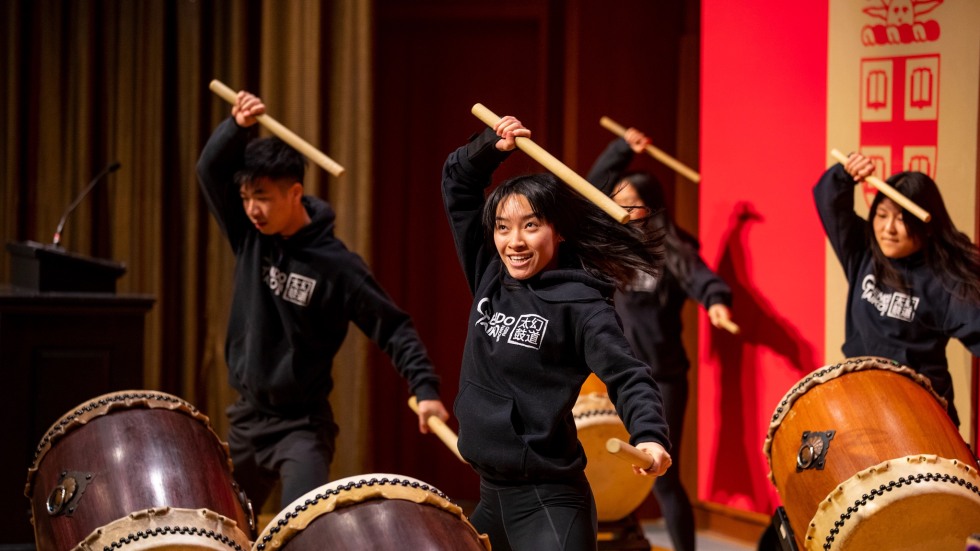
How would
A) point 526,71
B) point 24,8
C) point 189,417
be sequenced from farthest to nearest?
1. point 526,71
2. point 24,8
3. point 189,417

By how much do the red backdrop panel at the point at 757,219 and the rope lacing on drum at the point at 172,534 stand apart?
239cm

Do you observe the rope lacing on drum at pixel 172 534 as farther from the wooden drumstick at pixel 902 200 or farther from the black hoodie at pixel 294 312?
the wooden drumstick at pixel 902 200

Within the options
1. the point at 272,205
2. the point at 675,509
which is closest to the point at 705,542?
the point at 675,509

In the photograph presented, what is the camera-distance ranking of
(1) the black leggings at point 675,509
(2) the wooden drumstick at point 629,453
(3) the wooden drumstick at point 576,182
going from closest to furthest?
(2) the wooden drumstick at point 629,453 < (3) the wooden drumstick at point 576,182 < (1) the black leggings at point 675,509

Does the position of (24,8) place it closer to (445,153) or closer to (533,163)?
(445,153)

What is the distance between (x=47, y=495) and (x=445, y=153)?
2.93 m

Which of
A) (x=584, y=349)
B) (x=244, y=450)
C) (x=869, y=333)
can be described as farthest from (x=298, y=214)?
(x=869, y=333)

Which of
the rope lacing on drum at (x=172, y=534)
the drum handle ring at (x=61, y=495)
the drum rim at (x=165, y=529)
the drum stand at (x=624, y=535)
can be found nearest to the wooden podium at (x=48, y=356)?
the drum handle ring at (x=61, y=495)

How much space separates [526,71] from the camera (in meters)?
5.25

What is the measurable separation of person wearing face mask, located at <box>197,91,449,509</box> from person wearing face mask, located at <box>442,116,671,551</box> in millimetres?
782

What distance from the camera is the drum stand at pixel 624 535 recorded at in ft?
11.6

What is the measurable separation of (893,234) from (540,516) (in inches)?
60.9

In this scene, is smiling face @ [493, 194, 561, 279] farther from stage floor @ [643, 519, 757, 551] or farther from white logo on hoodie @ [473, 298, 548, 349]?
stage floor @ [643, 519, 757, 551]

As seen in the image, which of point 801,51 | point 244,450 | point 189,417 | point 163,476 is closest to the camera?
point 163,476
